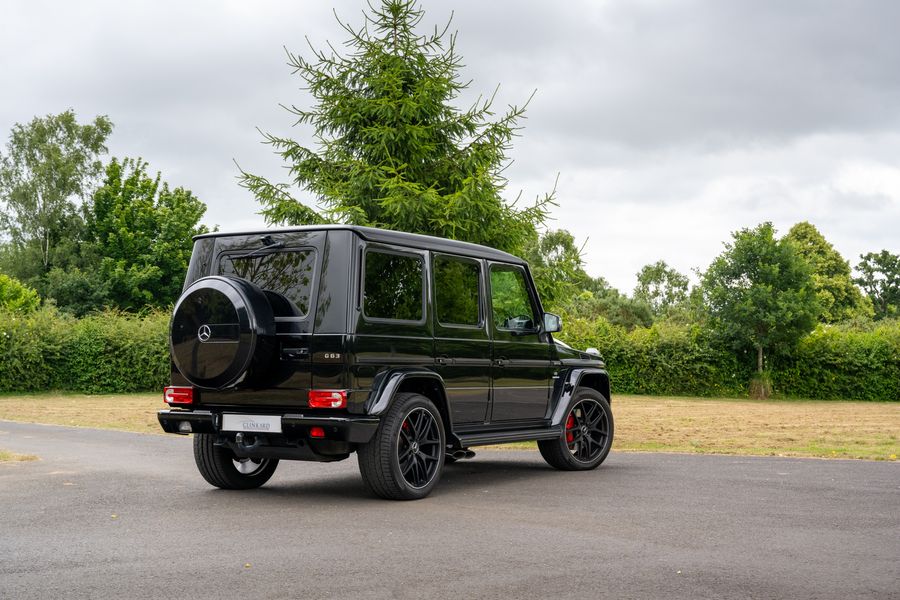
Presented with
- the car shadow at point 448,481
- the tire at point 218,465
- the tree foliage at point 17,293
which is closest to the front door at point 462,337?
the car shadow at point 448,481

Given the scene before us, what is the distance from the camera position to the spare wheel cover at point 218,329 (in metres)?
8.00

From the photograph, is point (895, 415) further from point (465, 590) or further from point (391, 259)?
point (465, 590)

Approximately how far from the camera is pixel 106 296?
54594 millimetres

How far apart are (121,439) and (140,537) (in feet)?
28.7

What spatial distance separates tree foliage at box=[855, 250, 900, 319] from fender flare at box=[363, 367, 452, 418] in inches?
3092

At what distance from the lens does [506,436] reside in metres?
9.66

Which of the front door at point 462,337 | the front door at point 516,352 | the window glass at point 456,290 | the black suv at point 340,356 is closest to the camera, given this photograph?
the black suv at point 340,356

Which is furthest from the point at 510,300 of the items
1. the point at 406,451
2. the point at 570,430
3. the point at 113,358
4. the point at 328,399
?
the point at 113,358

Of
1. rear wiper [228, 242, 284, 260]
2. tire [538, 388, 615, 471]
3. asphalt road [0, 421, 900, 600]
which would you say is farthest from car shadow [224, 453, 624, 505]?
rear wiper [228, 242, 284, 260]

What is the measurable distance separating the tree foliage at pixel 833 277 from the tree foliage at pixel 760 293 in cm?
3464

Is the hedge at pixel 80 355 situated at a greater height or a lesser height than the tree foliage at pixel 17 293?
lesser

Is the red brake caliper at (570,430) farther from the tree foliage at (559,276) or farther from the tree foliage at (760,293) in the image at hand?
the tree foliage at (760,293)

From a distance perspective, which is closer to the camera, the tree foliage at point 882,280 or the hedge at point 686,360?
the hedge at point 686,360

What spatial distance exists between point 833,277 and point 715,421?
52.1 metres
